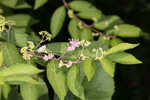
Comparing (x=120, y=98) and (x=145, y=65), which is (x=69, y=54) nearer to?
(x=120, y=98)

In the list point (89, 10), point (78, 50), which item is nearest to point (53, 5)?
point (89, 10)

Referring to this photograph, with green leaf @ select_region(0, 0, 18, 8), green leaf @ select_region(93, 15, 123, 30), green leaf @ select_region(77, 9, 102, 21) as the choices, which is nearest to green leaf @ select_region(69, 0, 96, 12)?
green leaf @ select_region(77, 9, 102, 21)

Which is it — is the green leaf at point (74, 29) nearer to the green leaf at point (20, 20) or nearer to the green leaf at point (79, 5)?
the green leaf at point (79, 5)

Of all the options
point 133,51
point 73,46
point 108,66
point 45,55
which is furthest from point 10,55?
point 133,51

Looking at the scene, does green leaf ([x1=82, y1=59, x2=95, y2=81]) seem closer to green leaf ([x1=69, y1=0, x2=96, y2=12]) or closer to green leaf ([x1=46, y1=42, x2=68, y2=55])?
green leaf ([x1=46, y1=42, x2=68, y2=55])

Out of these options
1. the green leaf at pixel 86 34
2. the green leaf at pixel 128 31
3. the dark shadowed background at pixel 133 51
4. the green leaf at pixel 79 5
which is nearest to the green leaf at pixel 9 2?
the green leaf at pixel 79 5
